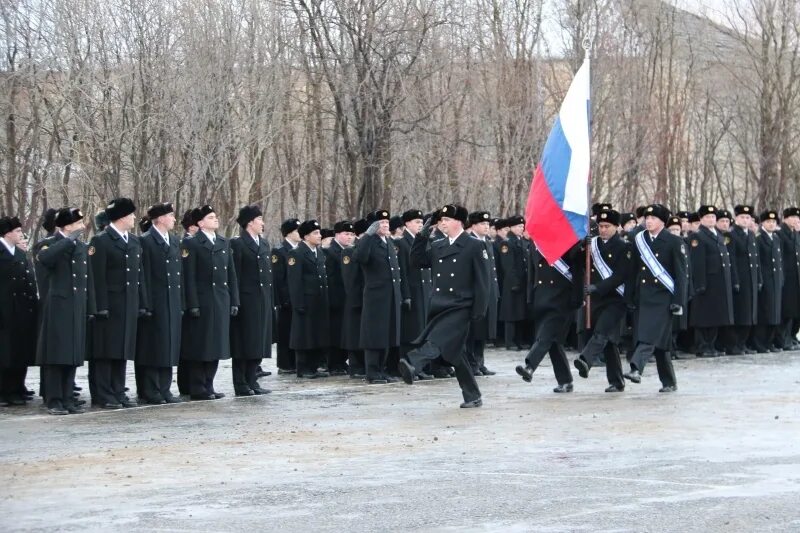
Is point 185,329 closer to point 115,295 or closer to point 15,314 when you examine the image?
point 115,295

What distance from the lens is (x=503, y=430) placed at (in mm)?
12664

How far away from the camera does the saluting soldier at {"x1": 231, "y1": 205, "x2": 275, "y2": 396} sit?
16.3 m

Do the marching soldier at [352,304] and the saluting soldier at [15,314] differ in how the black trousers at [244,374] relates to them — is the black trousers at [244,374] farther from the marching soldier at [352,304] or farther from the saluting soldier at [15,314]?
the saluting soldier at [15,314]

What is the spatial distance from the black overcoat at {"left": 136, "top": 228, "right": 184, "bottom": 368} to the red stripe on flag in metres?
3.84

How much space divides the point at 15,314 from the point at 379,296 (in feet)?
14.7

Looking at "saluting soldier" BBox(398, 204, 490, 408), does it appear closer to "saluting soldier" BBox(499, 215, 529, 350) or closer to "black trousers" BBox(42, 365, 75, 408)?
"black trousers" BBox(42, 365, 75, 408)

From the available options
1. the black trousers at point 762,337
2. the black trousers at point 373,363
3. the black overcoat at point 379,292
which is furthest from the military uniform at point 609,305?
the black trousers at point 762,337

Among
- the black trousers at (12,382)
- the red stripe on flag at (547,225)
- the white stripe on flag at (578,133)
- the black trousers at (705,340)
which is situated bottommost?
the black trousers at (12,382)

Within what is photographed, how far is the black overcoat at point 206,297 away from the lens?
617 inches

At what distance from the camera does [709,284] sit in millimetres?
21625

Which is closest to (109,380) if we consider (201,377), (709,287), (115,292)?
(115,292)

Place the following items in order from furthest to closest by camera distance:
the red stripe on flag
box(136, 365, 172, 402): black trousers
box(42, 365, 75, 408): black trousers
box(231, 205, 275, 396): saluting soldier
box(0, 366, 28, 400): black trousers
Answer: box(231, 205, 275, 396): saluting soldier
the red stripe on flag
box(0, 366, 28, 400): black trousers
box(136, 365, 172, 402): black trousers
box(42, 365, 75, 408): black trousers

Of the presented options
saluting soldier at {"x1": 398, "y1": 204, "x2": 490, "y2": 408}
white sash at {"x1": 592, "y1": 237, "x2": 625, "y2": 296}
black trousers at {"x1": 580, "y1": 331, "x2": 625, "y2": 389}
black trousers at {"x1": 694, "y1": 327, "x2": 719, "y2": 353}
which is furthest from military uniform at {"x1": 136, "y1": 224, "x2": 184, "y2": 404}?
black trousers at {"x1": 694, "y1": 327, "x2": 719, "y2": 353}

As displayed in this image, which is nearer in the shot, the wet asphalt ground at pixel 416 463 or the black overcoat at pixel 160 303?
the wet asphalt ground at pixel 416 463
